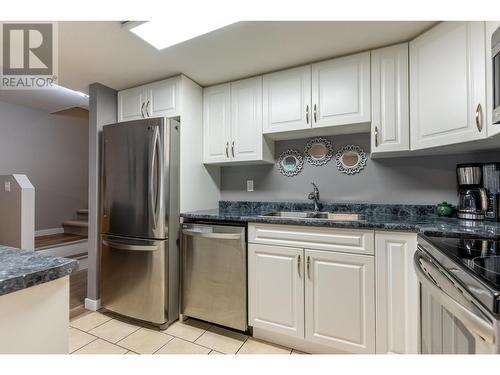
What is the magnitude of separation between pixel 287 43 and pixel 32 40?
173 centimetres

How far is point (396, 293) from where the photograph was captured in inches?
55.4

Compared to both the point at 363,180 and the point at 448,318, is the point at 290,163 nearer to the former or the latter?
the point at 363,180

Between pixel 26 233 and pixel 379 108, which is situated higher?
pixel 379 108

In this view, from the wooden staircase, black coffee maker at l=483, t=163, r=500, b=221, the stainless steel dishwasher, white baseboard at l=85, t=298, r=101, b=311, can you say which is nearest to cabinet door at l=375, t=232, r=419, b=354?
black coffee maker at l=483, t=163, r=500, b=221

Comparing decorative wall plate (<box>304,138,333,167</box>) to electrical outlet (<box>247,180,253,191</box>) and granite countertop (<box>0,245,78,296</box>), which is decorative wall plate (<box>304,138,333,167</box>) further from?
granite countertop (<box>0,245,78,296</box>)

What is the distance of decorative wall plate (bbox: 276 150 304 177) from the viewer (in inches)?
89.4

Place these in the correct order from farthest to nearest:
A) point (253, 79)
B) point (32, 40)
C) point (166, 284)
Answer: point (253, 79)
point (166, 284)
point (32, 40)

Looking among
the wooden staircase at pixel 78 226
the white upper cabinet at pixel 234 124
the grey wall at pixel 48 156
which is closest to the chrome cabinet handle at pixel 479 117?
the white upper cabinet at pixel 234 124

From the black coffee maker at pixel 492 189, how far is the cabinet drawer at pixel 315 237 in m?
0.75

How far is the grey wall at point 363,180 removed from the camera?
1798mm

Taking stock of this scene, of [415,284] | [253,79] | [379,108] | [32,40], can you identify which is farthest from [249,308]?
[32,40]

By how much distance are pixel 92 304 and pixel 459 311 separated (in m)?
2.73

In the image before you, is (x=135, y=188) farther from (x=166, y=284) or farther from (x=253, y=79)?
(x=253, y=79)

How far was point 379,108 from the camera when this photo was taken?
172cm
